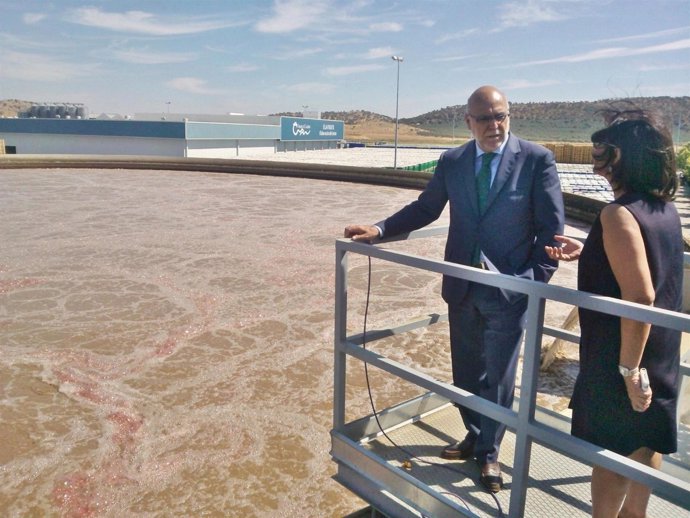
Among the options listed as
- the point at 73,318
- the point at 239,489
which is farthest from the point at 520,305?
the point at 73,318

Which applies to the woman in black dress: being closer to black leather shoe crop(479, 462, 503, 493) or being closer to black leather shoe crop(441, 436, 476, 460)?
black leather shoe crop(479, 462, 503, 493)

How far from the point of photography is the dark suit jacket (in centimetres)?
216

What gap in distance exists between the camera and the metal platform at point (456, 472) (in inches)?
81.0

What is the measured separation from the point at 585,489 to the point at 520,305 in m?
0.77

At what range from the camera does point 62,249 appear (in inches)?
313

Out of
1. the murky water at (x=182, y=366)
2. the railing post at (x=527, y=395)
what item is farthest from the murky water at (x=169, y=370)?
the railing post at (x=527, y=395)

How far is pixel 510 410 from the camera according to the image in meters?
1.73

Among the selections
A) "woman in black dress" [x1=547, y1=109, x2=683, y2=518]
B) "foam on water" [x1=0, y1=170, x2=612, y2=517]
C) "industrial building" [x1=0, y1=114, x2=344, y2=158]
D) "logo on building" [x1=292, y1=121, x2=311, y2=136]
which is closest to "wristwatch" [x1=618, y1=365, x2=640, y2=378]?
"woman in black dress" [x1=547, y1=109, x2=683, y2=518]

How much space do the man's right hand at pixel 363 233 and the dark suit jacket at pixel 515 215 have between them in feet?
1.18

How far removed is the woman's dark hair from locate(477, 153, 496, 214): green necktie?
61cm

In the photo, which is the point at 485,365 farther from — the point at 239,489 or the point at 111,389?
the point at 111,389

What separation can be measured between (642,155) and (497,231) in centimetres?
68

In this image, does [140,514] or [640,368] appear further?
[140,514]

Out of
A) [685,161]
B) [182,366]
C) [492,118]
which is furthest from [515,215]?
[685,161]
